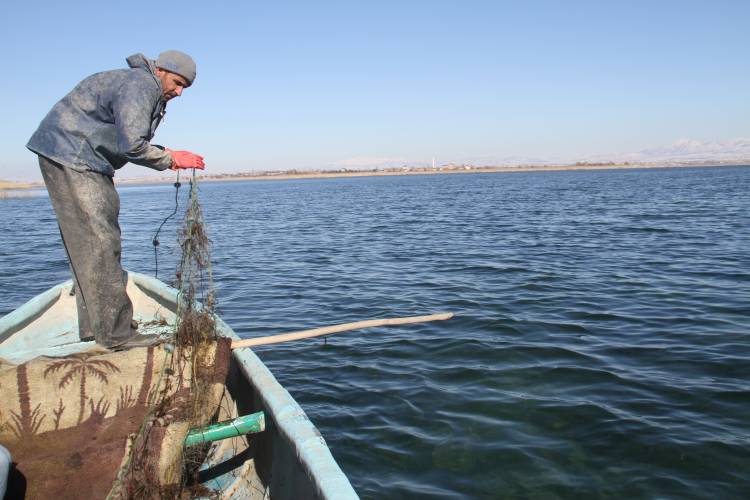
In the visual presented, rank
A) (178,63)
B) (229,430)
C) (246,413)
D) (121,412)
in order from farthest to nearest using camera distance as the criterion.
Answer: (246,413)
(178,63)
(121,412)
(229,430)

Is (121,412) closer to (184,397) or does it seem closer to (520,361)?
(184,397)

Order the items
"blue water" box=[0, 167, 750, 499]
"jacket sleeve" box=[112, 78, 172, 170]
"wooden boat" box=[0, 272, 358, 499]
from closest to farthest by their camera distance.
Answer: "wooden boat" box=[0, 272, 358, 499]
"jacket sleeve" box=[112, 78, 172, 170]
"blue water" box=[0, 167, 750, 499]

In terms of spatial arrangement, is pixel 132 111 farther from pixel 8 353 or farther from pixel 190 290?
pixel 8 353

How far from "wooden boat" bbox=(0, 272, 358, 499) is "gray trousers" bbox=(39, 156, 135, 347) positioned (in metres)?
0.93

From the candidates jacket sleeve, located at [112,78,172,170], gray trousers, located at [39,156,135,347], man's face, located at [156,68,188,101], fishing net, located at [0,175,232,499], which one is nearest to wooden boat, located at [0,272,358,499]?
fishing net, located at [0,175,232,499]

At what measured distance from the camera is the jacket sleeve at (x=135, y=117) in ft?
13.1

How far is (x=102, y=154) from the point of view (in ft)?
14.2

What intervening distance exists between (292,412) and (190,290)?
1700 millimetres

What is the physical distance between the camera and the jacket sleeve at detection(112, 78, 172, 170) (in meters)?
3.99

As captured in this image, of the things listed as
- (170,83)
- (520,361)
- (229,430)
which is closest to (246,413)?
(229,430)

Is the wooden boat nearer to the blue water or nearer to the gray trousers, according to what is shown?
the gray trousers

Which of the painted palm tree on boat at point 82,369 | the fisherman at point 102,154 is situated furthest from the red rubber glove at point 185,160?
the painted palm tree on boat at point 82,369

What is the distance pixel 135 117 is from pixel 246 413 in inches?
98.0

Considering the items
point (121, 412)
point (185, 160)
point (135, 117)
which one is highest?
point (135, 117)
